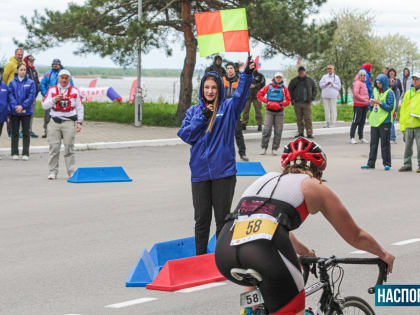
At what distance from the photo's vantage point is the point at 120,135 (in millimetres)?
22891

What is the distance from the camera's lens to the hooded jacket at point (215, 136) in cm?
797

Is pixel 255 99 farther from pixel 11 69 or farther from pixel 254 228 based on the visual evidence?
pixel 254 228

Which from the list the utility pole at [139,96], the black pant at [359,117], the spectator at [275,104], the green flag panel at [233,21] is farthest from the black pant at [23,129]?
the black pant at [359,117]

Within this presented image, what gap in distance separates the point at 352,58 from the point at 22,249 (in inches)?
1613

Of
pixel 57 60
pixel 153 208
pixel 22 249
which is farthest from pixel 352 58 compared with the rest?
pixel 22 249

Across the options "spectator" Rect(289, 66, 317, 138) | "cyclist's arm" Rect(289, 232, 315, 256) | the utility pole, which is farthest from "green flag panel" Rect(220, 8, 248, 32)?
the utility pole

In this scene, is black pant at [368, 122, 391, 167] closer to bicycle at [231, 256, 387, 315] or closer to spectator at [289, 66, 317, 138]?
spectator at [289, 66, 317, 138]

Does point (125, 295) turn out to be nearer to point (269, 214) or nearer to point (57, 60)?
point (269, 214)

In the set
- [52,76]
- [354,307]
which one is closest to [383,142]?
[52,76]

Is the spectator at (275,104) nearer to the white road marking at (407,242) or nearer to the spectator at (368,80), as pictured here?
the spectator at (368,80)

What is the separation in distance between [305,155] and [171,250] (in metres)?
3.98

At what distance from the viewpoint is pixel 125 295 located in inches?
293

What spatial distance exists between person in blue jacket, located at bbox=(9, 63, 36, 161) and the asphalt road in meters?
0.58

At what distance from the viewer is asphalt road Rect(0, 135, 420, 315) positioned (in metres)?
7.31
